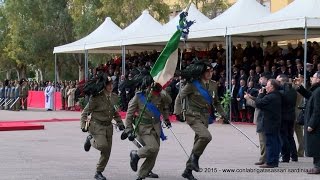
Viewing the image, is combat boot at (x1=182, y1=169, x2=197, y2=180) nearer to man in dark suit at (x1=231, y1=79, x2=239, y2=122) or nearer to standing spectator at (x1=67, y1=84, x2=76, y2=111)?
man in dark suit at (x1=231, y1=79, x2=239, y2=122)

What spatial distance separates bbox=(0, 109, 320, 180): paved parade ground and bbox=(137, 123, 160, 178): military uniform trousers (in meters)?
0.70

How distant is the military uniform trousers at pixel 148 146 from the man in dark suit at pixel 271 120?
102 inches

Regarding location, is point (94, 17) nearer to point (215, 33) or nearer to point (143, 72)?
point (215, 33)

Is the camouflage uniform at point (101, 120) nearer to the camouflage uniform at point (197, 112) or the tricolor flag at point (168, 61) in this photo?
the tricolor flag at point (168, 61)

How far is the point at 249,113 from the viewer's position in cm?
2453

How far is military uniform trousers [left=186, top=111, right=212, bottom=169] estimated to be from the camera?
11406mm

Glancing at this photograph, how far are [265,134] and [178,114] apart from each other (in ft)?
6.56

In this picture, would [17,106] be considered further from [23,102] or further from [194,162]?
[194,162]

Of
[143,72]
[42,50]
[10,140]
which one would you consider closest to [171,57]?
[143,72]

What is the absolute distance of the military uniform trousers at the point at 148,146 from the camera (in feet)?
35.4

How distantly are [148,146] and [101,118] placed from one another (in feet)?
3.13

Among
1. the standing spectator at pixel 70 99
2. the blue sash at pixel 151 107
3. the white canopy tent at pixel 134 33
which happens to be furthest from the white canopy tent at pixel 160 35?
the blue sash at pixel 151 107

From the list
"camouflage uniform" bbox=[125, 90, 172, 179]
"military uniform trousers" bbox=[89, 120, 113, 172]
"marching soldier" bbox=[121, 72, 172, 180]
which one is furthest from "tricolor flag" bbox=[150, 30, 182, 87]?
"military uniform trousers" bbox=[89, 120, 113, 172]

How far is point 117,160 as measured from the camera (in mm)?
14242
